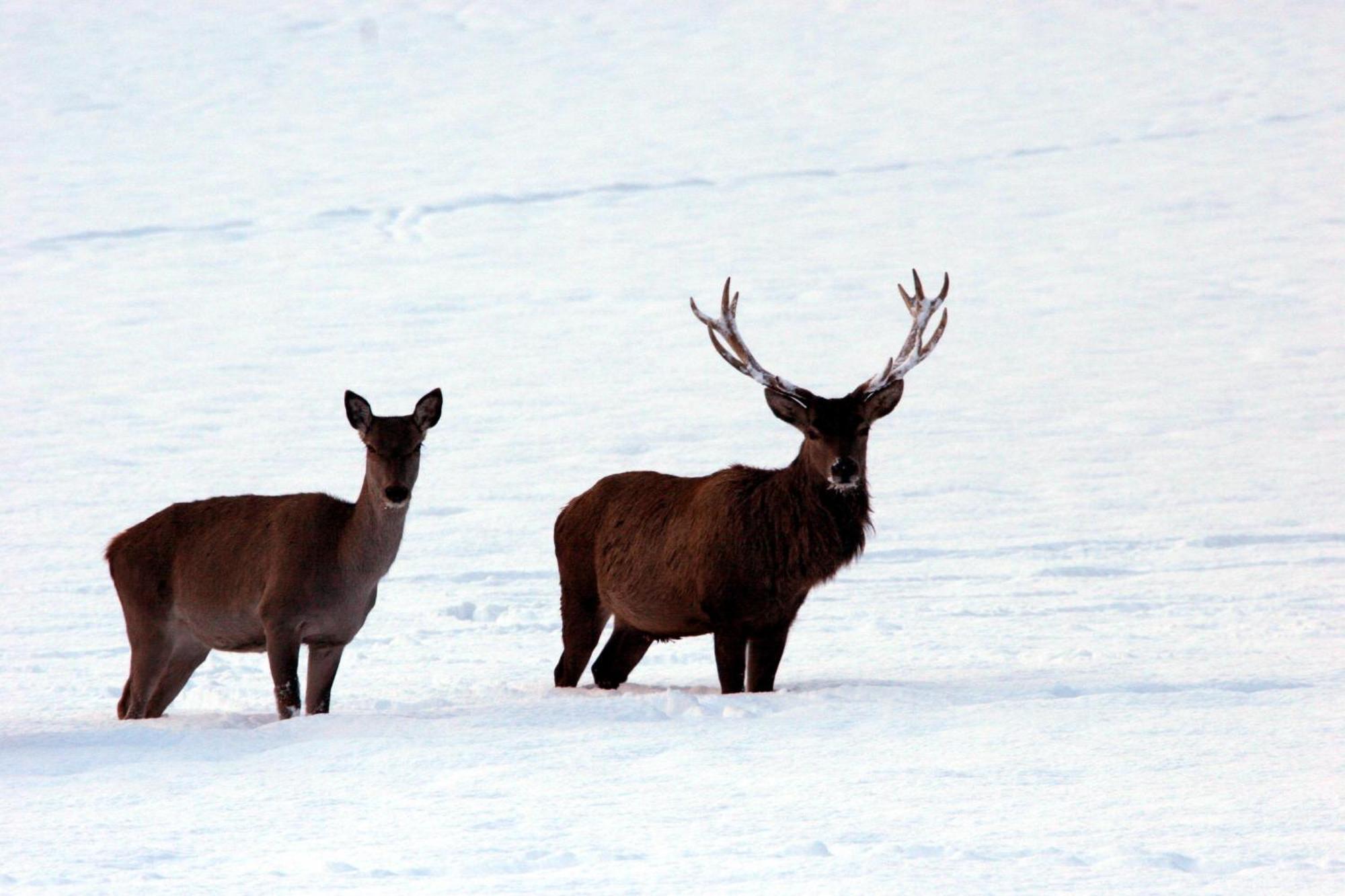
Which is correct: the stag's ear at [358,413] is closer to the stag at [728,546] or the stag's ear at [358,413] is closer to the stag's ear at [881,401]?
the stag at [728,546]

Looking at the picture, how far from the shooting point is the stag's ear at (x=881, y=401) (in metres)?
9.14

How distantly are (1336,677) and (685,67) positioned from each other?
107ft

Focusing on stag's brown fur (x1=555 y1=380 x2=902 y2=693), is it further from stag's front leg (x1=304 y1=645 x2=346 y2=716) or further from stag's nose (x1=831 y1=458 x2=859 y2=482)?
stag's front leg (x1=304 y1=645 x2=346 y2=716)

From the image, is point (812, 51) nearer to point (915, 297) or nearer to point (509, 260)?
point (509, 260)

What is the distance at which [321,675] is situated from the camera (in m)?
8.63

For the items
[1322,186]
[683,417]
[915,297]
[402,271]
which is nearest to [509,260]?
[402,271]

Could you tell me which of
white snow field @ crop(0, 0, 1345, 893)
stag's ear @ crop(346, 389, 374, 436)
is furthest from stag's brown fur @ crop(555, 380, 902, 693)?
stag's ear @ crop(346, 389, 374, 436)

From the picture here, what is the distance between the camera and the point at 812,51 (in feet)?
135

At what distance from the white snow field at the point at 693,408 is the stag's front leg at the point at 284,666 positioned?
20cm

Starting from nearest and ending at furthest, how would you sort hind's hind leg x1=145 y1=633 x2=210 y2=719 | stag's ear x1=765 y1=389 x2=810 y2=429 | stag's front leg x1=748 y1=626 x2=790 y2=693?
stag's front leg x1=748 y1=626 x2=790 y2=693
hind's hind leg x1=145 y1=633 x2=210 y2=719
stag's ear x1=765 y1=389 x2=810 y2=429

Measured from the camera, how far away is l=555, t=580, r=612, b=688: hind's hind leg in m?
9.55

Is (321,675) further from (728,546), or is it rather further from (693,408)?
(693,408)

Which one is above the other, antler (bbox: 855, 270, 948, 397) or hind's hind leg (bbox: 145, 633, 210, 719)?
antler (bbox: 855, 270, 948, 397)

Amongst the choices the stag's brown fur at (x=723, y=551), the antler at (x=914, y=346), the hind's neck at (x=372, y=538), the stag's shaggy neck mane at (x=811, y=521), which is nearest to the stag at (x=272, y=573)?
the hind's neck at (x=372, y=538)
